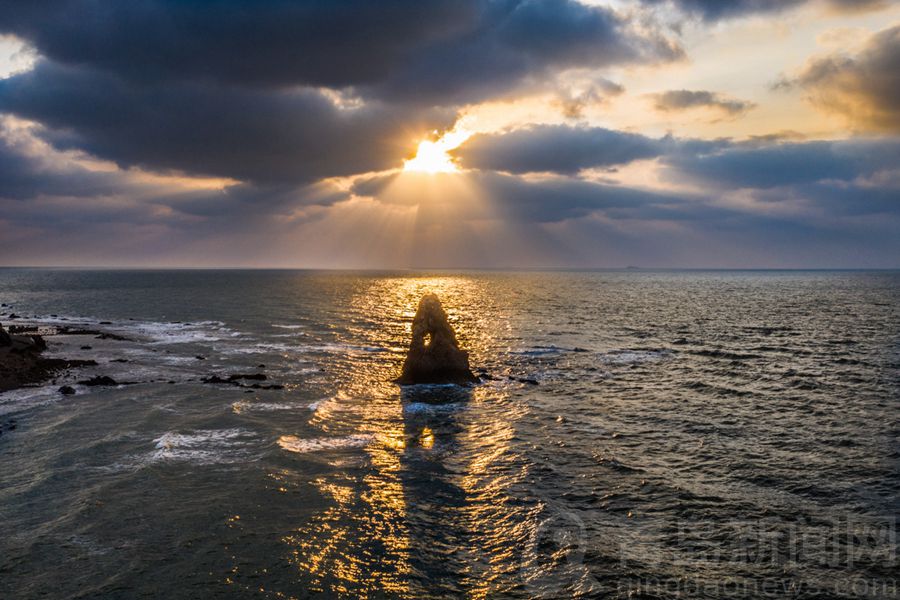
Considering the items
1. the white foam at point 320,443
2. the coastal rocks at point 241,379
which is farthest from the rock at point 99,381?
the white foam at point 320,443

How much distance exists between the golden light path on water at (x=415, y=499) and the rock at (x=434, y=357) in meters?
4.09

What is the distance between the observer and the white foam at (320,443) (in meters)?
24.8

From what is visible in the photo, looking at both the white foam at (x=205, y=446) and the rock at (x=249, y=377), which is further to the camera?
the rock at (x=249, y=377)

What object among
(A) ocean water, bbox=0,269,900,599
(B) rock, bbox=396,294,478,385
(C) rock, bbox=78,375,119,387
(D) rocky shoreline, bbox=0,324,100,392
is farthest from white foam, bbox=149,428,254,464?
(D) rocky shoreline, bbox=0,324,100,392

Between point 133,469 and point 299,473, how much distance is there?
719 cm

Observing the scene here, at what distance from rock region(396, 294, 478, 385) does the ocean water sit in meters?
1.55

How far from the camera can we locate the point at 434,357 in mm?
40031

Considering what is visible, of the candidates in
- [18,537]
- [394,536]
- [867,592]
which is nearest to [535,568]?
[394,536]

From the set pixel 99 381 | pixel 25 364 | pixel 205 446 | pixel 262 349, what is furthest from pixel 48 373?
pixel 205 446

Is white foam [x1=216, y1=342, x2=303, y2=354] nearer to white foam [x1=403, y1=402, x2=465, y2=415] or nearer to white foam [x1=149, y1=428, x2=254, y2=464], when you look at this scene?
white foam [x1=403, y1=402, x2=465, y2=415]

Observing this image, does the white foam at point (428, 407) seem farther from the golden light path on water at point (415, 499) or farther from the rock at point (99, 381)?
the rock at point (99, 381)

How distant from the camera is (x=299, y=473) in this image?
2164cm

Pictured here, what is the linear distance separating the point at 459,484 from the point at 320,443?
28.1 ft

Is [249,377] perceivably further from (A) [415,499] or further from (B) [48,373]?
(A) [415,499]
